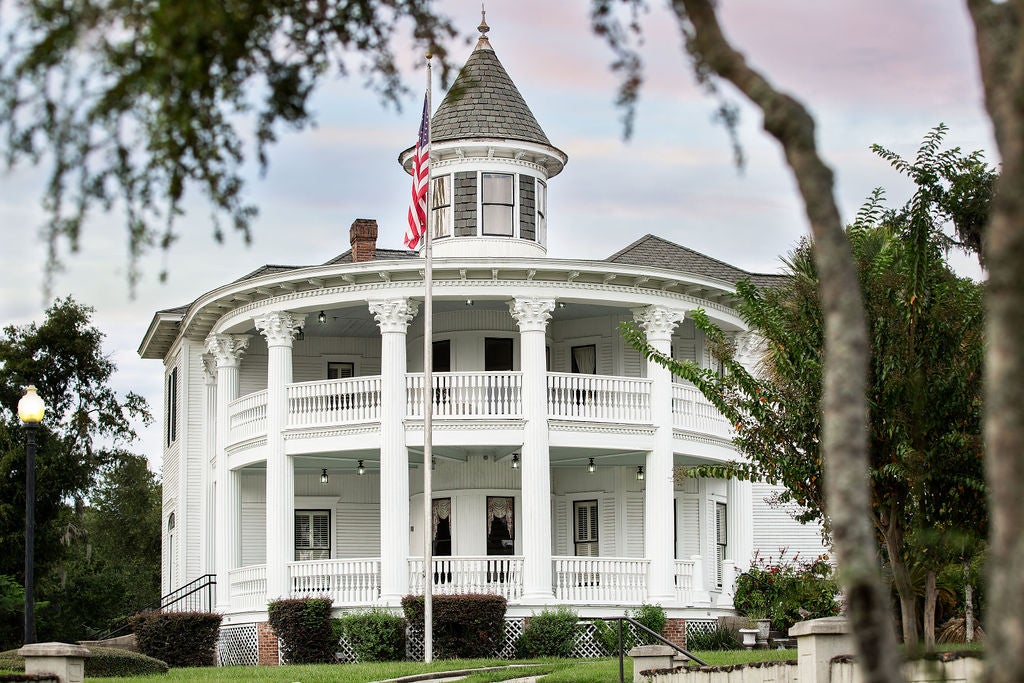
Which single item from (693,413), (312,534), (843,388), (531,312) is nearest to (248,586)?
(312,534)

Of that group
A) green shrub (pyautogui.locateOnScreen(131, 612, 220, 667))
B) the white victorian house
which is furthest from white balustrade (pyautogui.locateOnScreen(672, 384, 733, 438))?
green shrub (pyautogui.locateOnScreen(131, 612, 220, 667))

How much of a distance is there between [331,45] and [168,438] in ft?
110

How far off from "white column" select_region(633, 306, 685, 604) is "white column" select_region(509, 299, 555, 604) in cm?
230

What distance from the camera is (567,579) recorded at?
3167 centimetres

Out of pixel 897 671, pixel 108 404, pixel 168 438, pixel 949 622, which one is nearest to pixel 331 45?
pixel 897 671

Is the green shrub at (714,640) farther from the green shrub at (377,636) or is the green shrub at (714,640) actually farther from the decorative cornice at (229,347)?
the decorative cornice at (229,347)

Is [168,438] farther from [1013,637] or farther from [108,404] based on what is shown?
[1013,637]

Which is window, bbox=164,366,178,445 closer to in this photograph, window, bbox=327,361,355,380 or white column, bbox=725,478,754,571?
window, bbox=327,361,355,380

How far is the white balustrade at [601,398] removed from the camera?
31984 mm

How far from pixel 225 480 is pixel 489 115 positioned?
33.6 feet

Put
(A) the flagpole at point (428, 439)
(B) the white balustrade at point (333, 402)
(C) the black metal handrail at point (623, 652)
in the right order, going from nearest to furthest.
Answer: (C) the black metal handrail at point (623, 652) < (A) the flagpole at point (428, 439) < (B) the white balustrade at point (333, 402)

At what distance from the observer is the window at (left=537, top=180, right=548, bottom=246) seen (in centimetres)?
3472

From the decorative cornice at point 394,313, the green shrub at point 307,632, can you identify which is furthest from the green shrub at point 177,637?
the decorative cornice at point 394,313

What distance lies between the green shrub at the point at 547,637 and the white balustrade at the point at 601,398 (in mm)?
4303
